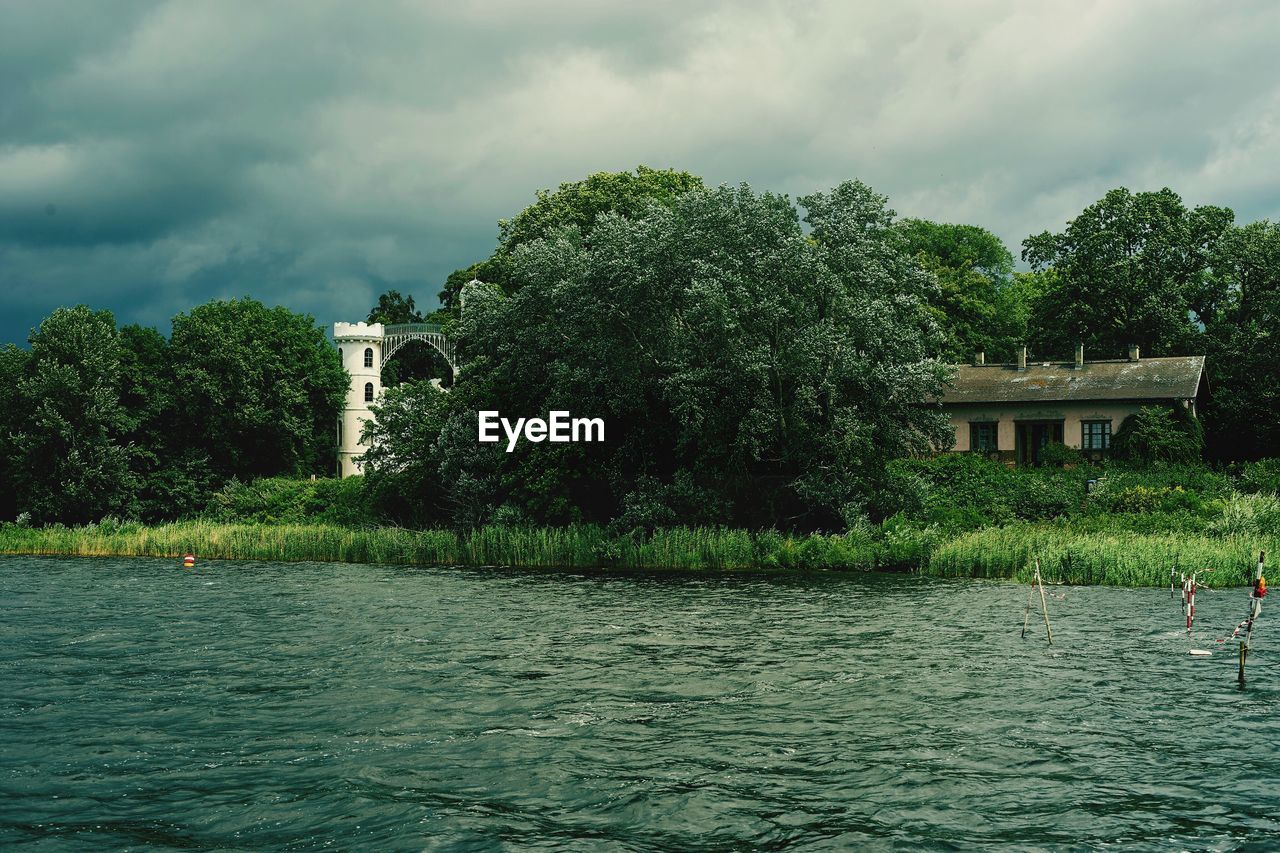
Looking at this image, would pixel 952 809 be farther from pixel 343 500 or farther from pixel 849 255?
pixel 343 500

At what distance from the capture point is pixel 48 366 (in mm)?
67875

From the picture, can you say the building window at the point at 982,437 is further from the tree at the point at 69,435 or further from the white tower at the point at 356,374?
the tree at the point at 69,435

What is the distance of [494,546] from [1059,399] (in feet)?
109

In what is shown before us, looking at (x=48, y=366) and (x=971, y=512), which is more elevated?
(x=48, y=366)

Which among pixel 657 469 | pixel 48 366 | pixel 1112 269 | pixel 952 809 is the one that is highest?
pixel 1112 269

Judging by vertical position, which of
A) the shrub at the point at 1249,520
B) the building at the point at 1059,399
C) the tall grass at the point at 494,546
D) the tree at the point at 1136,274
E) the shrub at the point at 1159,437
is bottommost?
the tall grass at the point at 494,546

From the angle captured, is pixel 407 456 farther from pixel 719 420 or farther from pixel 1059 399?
pixel 1059 399

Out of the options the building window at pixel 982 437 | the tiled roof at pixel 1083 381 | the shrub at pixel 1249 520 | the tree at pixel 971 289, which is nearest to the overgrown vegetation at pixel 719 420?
the shrub at pixel 1249 520

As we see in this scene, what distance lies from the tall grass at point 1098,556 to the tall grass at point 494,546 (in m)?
2.71

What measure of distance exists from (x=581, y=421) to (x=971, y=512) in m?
16.2

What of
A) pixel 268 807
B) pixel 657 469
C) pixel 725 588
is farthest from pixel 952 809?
pixel 657 469

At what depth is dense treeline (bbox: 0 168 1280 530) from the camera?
4425 cm

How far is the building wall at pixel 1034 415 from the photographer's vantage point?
6291 cm

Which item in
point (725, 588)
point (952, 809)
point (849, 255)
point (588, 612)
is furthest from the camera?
point (849, 255)
